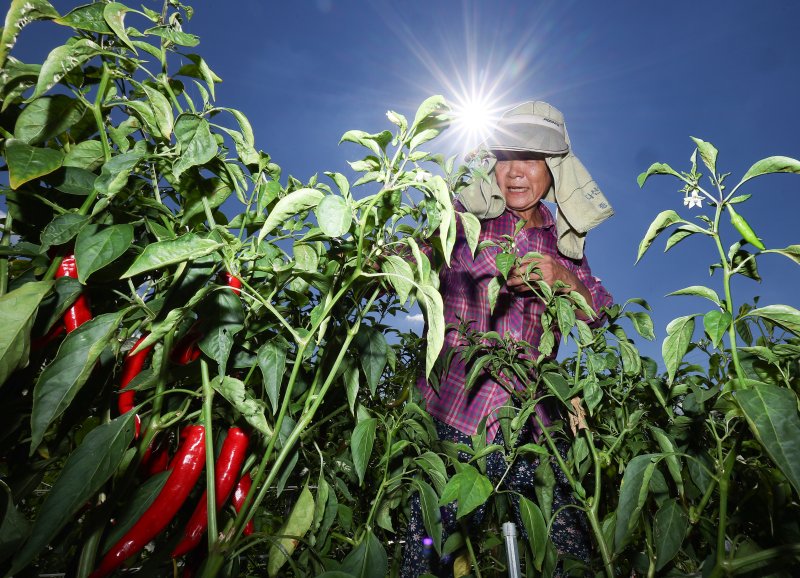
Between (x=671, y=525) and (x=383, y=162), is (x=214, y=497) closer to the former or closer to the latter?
(x=383, y=162)

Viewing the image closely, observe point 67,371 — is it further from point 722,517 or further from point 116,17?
point 722,517

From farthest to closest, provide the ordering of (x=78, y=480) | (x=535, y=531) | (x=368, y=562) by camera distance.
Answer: (x=535, y=531) < (x=368, y=562) < (x=78, y=480)

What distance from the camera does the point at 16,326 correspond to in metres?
0.52

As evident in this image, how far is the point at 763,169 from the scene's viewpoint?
67 cm

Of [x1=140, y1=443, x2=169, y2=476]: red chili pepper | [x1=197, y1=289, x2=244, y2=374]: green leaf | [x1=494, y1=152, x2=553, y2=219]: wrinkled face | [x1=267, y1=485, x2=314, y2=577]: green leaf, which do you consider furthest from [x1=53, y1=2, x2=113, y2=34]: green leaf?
[x1=494, y1=152, x2=553, y2=219]: wrinkled face

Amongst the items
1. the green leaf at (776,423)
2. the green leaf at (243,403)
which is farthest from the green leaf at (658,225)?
the green leaf at (243,403)

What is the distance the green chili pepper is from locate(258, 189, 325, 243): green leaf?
58 centimetres

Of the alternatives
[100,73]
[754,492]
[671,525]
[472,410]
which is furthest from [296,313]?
[472,410]

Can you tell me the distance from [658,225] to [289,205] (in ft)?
1.86

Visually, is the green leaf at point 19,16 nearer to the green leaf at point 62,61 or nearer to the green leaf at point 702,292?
the green leaf at point 62,61

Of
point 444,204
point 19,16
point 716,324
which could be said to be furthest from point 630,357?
point 19,16

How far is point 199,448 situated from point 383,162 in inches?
19.8

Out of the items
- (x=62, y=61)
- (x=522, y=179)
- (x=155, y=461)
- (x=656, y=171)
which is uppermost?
(x=522, y=179)

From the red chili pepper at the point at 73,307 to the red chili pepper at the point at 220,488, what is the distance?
284 mm
